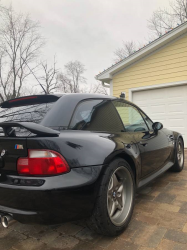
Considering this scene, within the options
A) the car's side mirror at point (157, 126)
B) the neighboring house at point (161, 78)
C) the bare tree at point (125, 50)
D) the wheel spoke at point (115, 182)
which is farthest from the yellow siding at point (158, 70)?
the bare tree at point (125, 50)

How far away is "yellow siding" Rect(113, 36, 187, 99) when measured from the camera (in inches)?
260

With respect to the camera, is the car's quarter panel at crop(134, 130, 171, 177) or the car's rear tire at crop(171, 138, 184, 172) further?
the car's rear tire at crop(171, 138, 184, 172)

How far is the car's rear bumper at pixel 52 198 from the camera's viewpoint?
142cm

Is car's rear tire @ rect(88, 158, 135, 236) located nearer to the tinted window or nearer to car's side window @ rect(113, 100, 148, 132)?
the tinted window

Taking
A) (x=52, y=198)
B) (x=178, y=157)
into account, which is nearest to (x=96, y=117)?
(x=52, y=198)

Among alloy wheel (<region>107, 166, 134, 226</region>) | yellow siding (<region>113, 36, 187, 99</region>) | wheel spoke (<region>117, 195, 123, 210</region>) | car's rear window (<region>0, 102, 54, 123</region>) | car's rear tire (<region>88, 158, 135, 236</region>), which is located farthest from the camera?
yellow siding (<region>113, 36, 187, 99</region>)

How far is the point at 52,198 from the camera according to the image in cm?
142

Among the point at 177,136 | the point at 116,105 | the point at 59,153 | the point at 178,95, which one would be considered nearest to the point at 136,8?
the point at 178,95

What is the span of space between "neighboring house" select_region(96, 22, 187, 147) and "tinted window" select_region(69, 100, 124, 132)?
16.9ft

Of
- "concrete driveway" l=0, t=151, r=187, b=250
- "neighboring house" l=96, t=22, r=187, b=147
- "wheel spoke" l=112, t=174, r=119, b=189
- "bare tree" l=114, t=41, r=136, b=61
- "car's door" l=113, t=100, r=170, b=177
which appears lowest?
"concrete driveway" l=0, t=151, r=187, b=250

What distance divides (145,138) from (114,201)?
3.23ft

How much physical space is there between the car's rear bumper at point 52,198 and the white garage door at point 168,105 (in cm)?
600

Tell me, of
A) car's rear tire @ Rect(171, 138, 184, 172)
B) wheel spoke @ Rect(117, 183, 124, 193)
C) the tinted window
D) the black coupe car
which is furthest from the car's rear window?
car's rear tire @ Rect(171, 138, 184, 172)

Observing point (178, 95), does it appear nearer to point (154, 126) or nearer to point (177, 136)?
point (177, 136)
